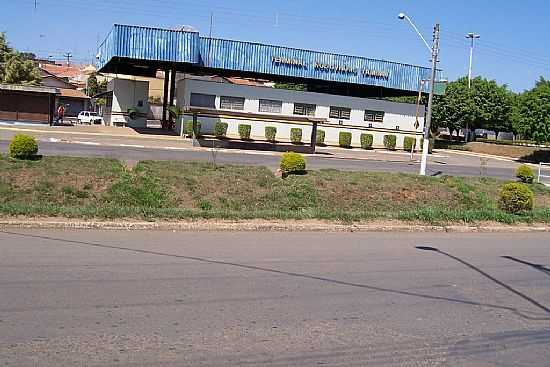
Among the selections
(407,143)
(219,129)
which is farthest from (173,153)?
(407,143)

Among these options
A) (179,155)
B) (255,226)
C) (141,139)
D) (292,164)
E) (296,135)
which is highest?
(296,135)

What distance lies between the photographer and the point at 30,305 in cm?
627

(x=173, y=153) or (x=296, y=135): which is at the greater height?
(x=296, y=135)

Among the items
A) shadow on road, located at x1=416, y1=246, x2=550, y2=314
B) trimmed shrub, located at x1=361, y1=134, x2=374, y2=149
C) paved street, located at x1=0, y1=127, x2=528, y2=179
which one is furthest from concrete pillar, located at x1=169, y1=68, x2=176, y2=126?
shadow on road, located at x1=416, y1=246, x2=550, y2=314

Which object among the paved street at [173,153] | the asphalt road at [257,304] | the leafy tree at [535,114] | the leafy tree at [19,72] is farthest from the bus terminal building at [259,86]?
the asphalt road at [257,304]

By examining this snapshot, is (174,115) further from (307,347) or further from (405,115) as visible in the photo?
(307,347)

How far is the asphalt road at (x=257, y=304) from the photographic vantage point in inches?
210

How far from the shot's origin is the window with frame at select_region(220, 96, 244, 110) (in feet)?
156

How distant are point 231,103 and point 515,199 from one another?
32.3 m

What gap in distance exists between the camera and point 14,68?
2453 inches

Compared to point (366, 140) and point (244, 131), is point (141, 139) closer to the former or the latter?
point (244, 131)

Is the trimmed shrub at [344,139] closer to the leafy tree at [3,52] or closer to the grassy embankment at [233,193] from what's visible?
the grassy embankment at [233,193]

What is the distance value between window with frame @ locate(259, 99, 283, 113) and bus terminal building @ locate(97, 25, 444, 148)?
0.08 meters

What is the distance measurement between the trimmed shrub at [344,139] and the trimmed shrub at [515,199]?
3312cm
